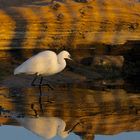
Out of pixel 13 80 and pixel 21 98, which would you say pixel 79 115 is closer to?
pixel 21 98

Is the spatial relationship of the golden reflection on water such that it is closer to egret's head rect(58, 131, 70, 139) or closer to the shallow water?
the shallow water

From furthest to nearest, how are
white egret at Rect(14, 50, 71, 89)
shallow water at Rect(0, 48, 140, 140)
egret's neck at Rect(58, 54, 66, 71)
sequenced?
1. egret's neck at Rect(58, 54, 66, 71)
2. white egret at Rect(14, 50, 71, 89)
3. shallow water at Rect(0, 48, 140, 140)

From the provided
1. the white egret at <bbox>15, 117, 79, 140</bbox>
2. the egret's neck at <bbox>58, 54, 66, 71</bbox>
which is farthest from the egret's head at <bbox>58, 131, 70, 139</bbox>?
the egret's neck at <bbox>58, 54, 66, 71</bbox>

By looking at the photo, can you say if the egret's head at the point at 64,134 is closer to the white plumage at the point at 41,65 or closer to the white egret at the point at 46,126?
the white egret at the point at 46,126

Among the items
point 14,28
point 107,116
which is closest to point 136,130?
point 107,116

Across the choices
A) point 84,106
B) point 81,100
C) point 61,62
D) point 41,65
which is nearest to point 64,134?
point 84,106

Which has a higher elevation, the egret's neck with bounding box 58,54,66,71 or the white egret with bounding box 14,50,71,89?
the egret's neck with bounding box 58,54,66,71

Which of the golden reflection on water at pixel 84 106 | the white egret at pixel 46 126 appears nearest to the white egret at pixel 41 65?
the golden reflection on water at pixel 84 106

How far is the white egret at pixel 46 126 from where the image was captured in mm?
9703

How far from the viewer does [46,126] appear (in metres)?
10.1

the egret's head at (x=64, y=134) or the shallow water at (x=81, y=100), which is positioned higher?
the shallow water at (x=81, y=100)

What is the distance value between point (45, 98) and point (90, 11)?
297 centimetres

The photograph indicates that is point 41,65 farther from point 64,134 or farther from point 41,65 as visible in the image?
point 64,134

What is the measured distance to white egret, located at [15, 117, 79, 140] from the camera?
31.8 ft
